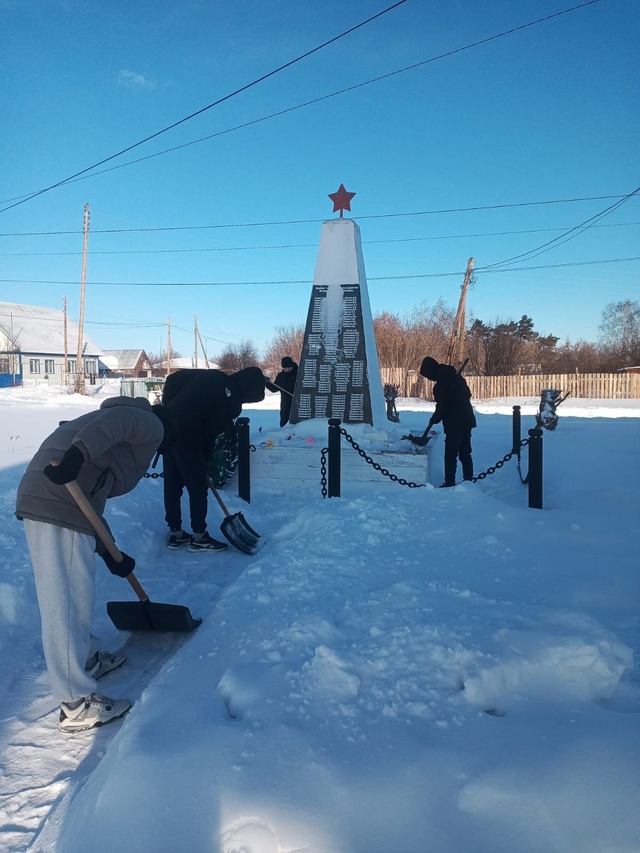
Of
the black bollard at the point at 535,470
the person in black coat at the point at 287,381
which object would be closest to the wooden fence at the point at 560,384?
the person in black coat at the point at 287,381

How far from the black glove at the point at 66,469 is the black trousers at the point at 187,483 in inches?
101

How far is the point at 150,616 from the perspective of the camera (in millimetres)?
3307

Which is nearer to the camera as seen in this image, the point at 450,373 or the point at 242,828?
the point at 242,828

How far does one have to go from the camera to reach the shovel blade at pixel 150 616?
10.8 ft

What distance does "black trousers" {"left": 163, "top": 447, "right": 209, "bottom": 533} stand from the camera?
502 centimetres

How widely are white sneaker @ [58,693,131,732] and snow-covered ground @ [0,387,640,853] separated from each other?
53 millimetres

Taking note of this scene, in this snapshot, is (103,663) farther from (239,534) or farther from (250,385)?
(250,385)

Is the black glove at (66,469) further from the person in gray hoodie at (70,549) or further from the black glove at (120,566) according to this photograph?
the black glove at (120,566)

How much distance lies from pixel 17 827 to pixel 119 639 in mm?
1493

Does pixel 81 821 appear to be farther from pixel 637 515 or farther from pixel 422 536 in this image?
pixel 637 515

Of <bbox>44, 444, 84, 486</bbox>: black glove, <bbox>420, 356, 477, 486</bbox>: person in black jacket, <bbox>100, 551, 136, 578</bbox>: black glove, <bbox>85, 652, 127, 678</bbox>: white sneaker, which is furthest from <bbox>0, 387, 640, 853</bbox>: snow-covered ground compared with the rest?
<bbox>420, 356, 477, 486</bbox>: person in black jacket

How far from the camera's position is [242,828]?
1.65 m

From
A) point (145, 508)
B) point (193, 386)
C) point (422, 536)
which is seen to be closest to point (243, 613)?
point (422, 536)

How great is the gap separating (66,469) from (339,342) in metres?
6.82
